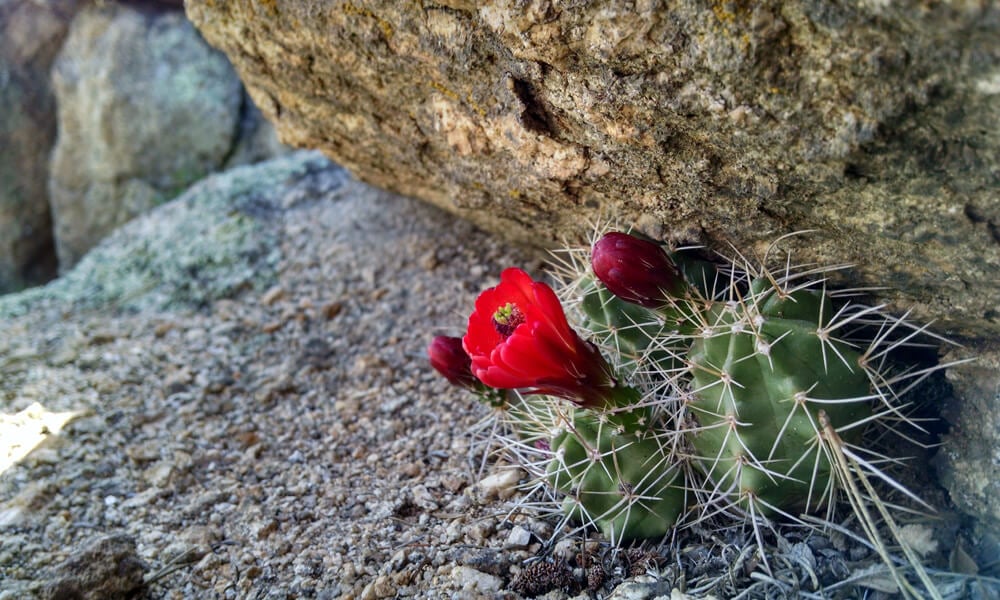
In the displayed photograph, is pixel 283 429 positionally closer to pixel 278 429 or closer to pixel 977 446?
pixel 278 429

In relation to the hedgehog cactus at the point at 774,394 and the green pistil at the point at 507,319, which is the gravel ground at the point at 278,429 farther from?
the green pistil at the point at 507,319

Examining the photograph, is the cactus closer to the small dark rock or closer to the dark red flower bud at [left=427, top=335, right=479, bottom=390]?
the small dark rock

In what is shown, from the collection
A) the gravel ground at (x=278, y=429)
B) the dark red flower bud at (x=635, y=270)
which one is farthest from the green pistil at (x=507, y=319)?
the gravel ground at (x=278, y=429)

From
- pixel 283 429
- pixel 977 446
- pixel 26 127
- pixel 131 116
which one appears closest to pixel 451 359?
pixel 283 429

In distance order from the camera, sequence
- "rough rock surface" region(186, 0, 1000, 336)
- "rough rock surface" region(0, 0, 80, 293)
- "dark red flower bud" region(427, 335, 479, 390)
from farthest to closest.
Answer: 1. "rough rock surface" region(0, 0, 80, 293)
2. "dark red flower bud" region(427, 335, 479, 390)
3. "rough rock surface" region(186, 0, 1000, 336)

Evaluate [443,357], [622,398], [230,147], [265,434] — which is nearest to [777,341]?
[622,398]

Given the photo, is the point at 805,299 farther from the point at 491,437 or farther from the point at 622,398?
the point at 491,437

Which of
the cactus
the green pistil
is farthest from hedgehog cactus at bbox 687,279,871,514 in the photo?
the green pistil
